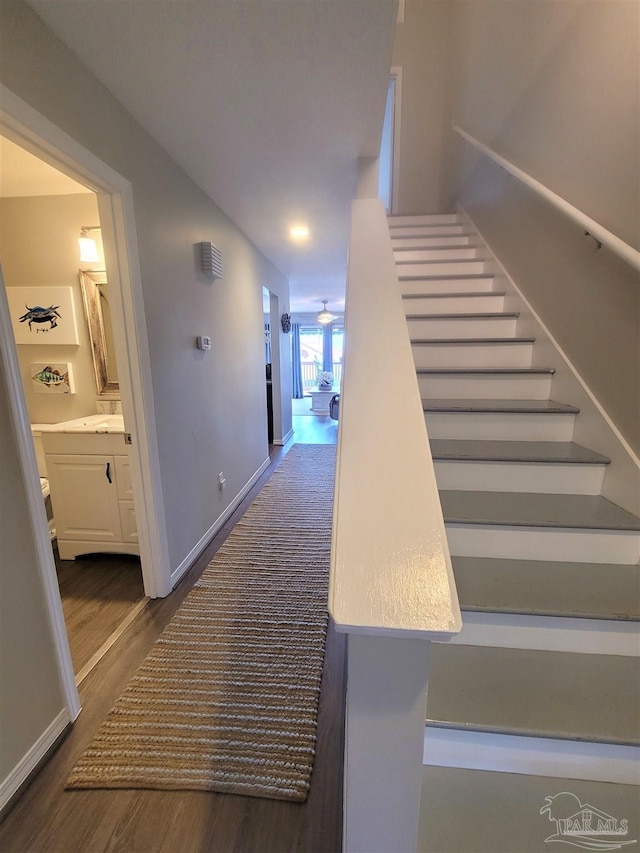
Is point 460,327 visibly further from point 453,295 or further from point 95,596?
point 95,596

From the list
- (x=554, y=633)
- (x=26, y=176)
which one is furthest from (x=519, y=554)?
(x=26, y=176)

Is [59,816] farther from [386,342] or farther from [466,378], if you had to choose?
[466,378]

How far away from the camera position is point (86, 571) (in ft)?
7.16

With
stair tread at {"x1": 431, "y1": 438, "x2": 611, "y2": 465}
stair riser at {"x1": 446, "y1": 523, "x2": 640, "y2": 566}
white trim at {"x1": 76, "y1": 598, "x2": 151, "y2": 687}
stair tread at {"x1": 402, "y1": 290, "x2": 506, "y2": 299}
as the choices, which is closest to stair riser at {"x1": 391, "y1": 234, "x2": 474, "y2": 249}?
stair tread at {"x1": 402, "y1": 290, "x2": 506, "y2": 299}

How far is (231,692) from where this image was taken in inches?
55.2

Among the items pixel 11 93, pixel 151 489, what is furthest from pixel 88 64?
pixel 151 489

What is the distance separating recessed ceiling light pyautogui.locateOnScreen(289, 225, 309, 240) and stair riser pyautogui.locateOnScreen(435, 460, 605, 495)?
8.79ft

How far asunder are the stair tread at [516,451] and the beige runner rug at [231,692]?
3.56 ft

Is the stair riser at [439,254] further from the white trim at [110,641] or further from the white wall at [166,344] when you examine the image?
the white trim at [110,641]

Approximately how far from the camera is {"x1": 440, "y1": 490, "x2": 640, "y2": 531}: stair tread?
112 centimetres

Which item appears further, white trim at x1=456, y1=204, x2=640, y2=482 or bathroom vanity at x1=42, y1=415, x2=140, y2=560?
bathroom vanity at x1=42, y1=415, x2=140, y2=560

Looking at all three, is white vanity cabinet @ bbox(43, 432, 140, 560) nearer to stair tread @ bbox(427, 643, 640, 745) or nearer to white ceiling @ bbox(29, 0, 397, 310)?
white ceiling @ bbox(29, 0, 397, 310)

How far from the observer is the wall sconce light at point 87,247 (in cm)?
229

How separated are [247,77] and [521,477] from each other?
6.31 feet
